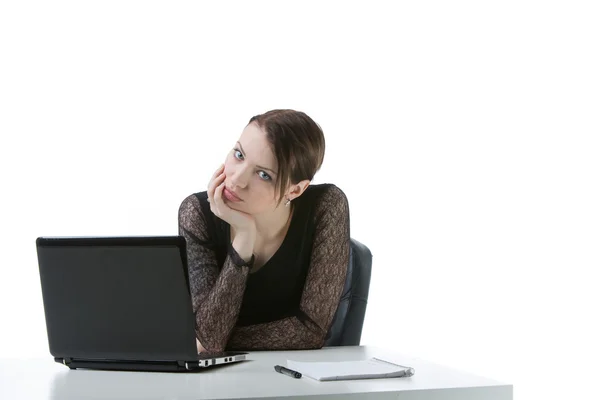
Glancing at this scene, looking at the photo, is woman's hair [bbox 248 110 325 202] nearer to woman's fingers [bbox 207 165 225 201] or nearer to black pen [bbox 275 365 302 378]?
woman's fingers [bbox 207 165 225 201]

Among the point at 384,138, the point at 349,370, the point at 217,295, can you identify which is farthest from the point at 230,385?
the point at 384,138

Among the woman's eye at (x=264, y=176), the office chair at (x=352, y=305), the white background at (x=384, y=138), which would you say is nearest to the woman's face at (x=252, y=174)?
the woman's eye at (x=264, y=176)

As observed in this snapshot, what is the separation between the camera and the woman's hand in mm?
2760

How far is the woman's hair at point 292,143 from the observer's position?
2.82 metres

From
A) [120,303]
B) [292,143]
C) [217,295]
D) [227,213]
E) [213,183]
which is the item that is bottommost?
[217,295]

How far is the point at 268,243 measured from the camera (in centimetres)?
294

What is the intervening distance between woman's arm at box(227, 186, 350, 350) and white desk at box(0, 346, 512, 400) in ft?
1.57

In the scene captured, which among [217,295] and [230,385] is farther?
[217,295]

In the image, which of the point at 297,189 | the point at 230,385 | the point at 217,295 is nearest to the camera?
the point at 230,385

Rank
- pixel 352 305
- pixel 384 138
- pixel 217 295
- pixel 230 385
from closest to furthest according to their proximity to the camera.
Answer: pixel 230 385
pixel 217 295
pixel 352 305
pixel 384 138

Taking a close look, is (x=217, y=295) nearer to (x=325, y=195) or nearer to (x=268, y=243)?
(x=268, y=243)

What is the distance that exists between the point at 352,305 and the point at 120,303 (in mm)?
1130

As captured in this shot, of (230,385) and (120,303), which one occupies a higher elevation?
(120,303)

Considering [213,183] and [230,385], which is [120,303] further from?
[213,183]
